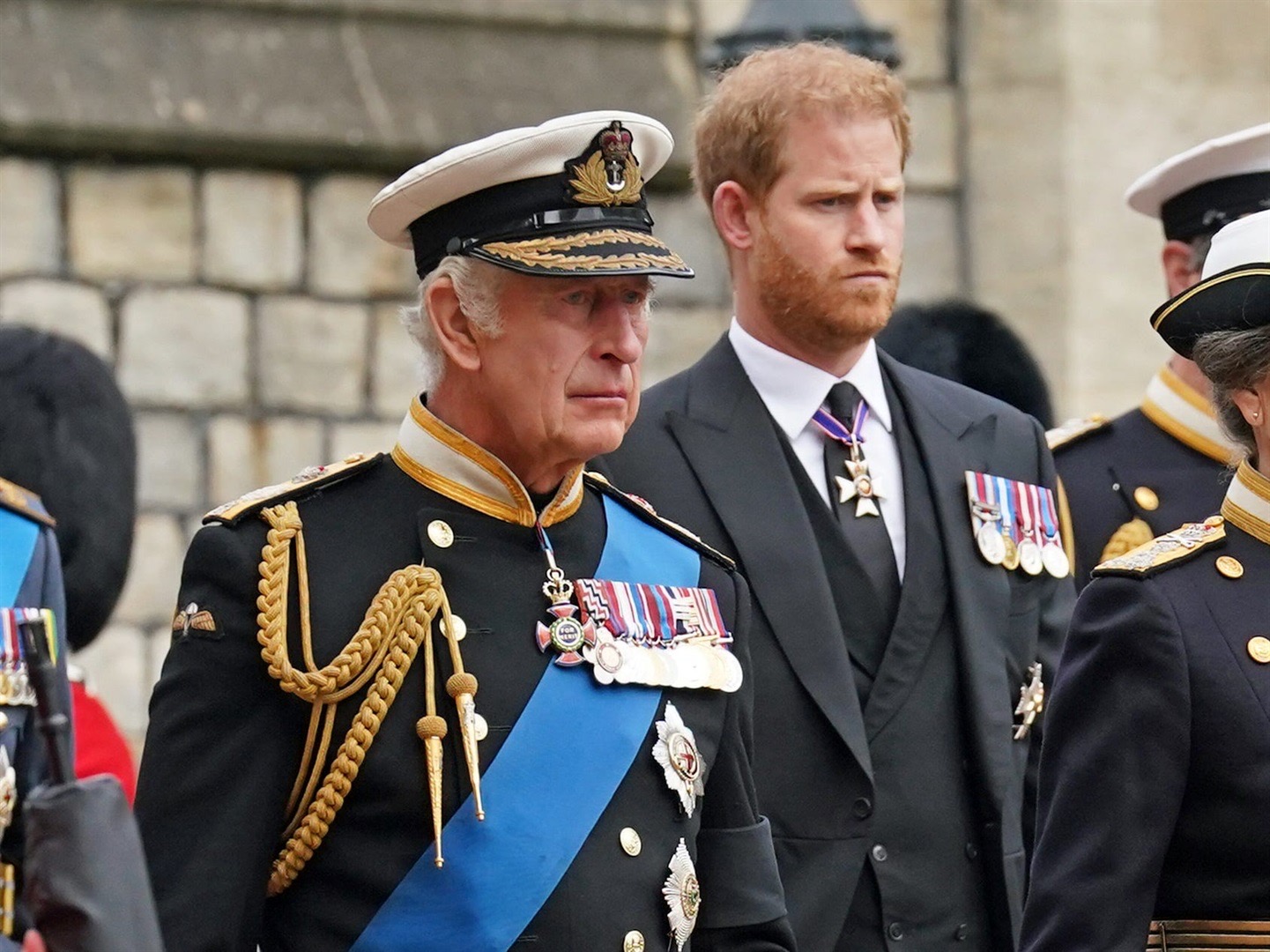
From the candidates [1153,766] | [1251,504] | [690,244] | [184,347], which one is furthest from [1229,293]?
[690,244]

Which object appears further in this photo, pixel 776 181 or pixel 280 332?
pixel 280 332

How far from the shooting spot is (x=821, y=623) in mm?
5000

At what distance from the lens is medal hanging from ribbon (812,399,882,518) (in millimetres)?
5180

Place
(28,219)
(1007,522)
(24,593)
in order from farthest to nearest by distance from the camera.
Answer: (28,219) → (1007,522) → (24,593)

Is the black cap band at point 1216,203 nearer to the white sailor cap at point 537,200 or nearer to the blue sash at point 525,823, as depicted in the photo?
the white sailor cap at point 537,200

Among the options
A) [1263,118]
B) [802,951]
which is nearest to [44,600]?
[802,951]

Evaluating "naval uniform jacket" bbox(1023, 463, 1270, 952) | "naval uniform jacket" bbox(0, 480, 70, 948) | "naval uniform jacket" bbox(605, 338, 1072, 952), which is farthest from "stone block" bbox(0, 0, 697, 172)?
"naval uniform jacket" bbox(1023, 463, 1270, 952)

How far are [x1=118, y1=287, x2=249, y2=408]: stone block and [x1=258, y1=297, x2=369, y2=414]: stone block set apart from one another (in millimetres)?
83

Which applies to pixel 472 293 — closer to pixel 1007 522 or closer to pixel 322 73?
pixel 1007 522

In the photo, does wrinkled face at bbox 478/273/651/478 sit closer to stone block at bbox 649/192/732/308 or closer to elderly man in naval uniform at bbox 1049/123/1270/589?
elderly man in naval uniform at bbox 1049/123/1270/589

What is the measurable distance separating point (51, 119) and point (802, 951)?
434cm

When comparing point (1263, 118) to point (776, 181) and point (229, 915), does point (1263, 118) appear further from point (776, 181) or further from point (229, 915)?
point (229, 915)

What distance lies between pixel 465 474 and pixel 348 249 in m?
4.69

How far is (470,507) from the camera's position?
4273 mm
